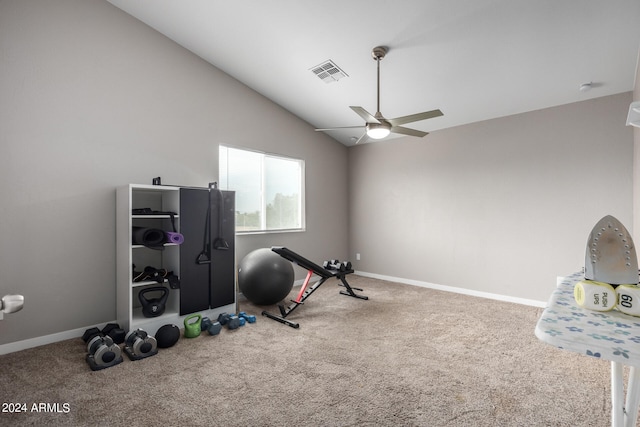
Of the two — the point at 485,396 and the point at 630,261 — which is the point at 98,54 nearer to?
the point at 630,261

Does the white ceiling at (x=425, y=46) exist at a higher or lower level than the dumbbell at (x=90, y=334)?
higher

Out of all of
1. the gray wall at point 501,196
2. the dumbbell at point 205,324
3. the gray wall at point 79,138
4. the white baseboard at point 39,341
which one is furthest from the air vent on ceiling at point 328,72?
the white baseboard at point 39,341

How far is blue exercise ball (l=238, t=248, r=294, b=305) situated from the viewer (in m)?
3.69

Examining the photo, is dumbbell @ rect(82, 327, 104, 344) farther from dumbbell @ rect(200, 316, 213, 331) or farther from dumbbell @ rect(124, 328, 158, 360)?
dumbbell @ rect(200, 316, 213, 331)

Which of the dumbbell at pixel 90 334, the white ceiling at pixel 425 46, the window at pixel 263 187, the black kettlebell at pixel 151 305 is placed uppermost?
the white ceiling at pixel 425 46

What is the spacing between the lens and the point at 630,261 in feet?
3.50

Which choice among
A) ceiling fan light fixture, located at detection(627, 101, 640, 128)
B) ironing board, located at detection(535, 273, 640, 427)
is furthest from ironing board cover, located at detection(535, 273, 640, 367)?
ceiling fan light fixture, located at detection(627, 101, 640, 128)

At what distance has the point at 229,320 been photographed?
3223 mm

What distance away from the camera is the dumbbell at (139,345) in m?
2.52

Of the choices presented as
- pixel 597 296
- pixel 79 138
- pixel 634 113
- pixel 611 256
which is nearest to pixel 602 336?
pixel 597 296

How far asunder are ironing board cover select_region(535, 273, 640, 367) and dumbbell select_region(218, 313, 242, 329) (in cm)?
285

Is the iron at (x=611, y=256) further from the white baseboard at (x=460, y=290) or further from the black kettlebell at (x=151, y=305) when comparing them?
the white baseboard at (x=460, y=290)

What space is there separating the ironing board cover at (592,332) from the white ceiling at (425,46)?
2532 millimetres

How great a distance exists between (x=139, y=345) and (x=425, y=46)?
3804mm
